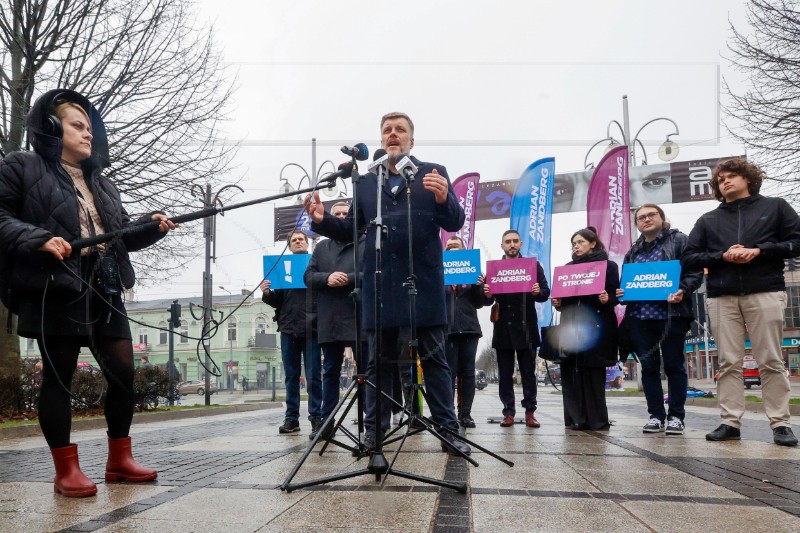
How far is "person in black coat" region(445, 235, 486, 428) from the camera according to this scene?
275 inches

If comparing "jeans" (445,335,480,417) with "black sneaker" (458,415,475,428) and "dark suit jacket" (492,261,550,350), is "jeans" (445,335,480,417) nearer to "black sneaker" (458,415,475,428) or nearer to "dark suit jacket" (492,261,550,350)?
"black sneaker" (458,415,475,428)

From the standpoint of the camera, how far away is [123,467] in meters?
3.47

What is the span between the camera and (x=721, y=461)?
4.04 m

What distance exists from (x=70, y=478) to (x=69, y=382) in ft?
1.74

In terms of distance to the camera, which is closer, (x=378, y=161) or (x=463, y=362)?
(x=378, y=161)

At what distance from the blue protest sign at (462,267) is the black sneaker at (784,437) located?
3.11m

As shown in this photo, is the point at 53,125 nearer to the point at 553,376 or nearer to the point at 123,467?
the point at 123,467

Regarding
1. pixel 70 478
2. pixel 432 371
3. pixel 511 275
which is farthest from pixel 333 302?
pixel 70 478

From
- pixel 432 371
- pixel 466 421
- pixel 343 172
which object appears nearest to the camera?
pixel 343 172

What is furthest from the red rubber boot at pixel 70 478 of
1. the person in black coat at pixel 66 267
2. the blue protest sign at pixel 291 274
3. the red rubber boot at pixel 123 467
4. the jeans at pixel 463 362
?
the jeans at pixel 463 362

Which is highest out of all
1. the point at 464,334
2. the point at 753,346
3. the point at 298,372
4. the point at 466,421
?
the point at 464,334

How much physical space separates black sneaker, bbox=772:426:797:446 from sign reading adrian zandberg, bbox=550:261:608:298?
1908mm

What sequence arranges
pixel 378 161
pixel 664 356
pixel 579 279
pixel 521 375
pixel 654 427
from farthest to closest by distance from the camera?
pixel 521 375, pixel 579 279, pixel 654 427, pixel 664 356, pixel 378 161

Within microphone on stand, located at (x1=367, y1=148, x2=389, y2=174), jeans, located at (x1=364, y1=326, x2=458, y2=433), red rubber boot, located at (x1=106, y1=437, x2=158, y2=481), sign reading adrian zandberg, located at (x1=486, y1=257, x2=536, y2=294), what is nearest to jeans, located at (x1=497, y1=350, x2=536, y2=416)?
sign reading adrian zandberg, located at (x1=486, y1=257, x2=536, y2=294)
